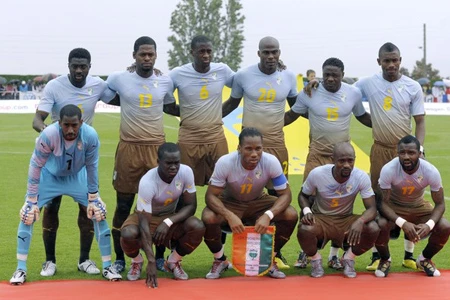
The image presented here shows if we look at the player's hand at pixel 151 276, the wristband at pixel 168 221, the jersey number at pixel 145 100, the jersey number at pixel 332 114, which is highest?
the jersey number at pixel 145 100

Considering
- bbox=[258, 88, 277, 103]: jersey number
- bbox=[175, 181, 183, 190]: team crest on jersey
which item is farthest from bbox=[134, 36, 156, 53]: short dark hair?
bbox=[175, 181, 183, 190]: team crest on jersey

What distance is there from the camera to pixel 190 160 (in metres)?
8.68

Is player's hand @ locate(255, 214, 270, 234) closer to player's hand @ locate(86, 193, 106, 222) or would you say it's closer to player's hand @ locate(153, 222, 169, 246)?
player's hand @ locate(153, 222, 169, 246)

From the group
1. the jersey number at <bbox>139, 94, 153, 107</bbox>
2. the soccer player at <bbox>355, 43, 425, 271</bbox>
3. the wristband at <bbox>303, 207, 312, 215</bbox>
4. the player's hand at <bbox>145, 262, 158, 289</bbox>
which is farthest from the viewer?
the soccer player at <bbox>355, 43, 425, 271</bbox>

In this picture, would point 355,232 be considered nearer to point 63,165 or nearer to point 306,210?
point 306,210

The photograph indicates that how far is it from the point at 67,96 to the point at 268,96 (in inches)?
81.4

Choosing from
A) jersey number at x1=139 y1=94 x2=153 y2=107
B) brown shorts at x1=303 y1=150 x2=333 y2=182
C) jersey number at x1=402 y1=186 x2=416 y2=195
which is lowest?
jersey number at x1=402 y1=186 x2=416 y2=195

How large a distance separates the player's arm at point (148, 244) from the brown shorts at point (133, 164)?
81 centimetres

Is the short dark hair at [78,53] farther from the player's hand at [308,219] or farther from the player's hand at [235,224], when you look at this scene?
the player's hand at [308,219]

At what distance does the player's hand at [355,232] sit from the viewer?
25.2ft

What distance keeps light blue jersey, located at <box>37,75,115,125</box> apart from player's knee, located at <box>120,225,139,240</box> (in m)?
1.28

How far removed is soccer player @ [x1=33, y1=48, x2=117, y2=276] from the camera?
26.2 ft

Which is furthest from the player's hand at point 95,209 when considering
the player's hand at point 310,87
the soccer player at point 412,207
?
the soccer player at point 412,207

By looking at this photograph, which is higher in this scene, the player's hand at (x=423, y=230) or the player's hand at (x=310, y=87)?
the player's hand at (x=310, y=87)
